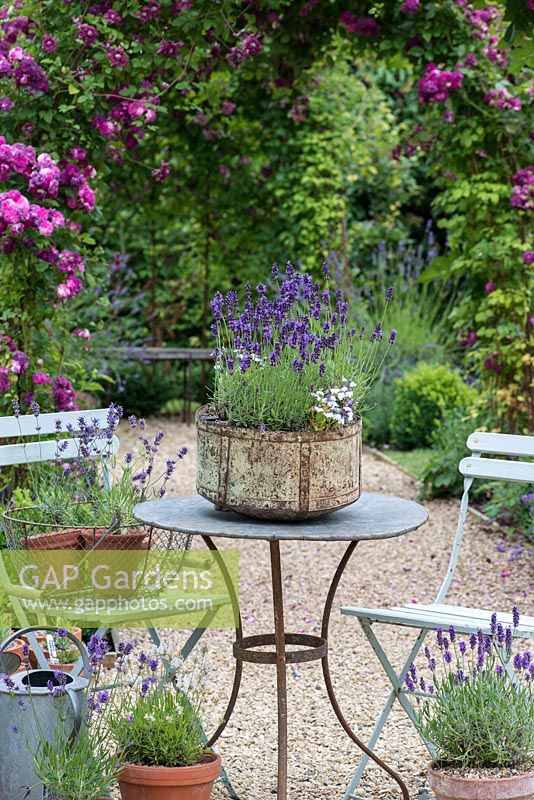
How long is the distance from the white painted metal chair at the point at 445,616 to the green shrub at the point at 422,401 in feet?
15.3

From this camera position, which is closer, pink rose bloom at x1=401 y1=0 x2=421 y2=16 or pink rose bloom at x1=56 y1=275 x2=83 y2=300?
pink rose bloom at x1=56 y1=275 x2=83 y2=300

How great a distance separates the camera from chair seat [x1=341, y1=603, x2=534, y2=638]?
2.86 metres

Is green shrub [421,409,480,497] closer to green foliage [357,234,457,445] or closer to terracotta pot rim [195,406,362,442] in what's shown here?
green foliage [357,234,457,445]

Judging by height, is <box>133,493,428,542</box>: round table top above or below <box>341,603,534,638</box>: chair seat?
above

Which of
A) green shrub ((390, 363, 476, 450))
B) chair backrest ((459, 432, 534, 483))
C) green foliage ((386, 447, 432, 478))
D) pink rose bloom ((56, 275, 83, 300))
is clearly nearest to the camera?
chair backrest ((459, 432, 534, 483))

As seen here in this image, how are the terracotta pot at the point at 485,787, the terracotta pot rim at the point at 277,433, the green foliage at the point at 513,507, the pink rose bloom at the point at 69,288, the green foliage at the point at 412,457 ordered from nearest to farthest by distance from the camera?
the terracotta pot at the point at 485,787
the terracotta pot rim at the point at 277,433
the pink rose bloom at the point at 69,288
the green foliage at the point at 513,507
the green foliage at the point at 412,457

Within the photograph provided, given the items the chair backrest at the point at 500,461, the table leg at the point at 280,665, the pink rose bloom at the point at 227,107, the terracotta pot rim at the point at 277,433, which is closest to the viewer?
the terracotta pot rim at the point at 277,433

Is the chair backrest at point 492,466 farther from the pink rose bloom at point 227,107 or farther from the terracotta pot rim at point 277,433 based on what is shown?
the pink rose bloom at point 227,107

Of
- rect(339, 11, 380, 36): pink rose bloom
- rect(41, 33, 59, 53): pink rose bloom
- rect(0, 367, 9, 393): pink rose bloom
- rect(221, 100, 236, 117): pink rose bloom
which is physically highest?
rect(339, 11, 380, 36): pink rose bloom

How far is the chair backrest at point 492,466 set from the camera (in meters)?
3.21

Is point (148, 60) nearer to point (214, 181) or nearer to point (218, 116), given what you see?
point (218, 116)

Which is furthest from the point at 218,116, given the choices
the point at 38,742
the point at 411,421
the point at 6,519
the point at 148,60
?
the point at 38,742

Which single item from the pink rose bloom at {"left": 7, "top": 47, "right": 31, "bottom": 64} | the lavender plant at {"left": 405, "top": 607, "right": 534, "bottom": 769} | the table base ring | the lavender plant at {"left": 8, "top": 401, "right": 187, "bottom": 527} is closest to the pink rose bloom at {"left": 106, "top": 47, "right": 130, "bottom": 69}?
the pink rose bloom at {"left": 7, "top": 47, "right": 31, "bottom": 64}

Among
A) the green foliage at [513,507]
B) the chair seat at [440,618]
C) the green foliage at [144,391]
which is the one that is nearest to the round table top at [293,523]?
the chair seat at [440,618]
